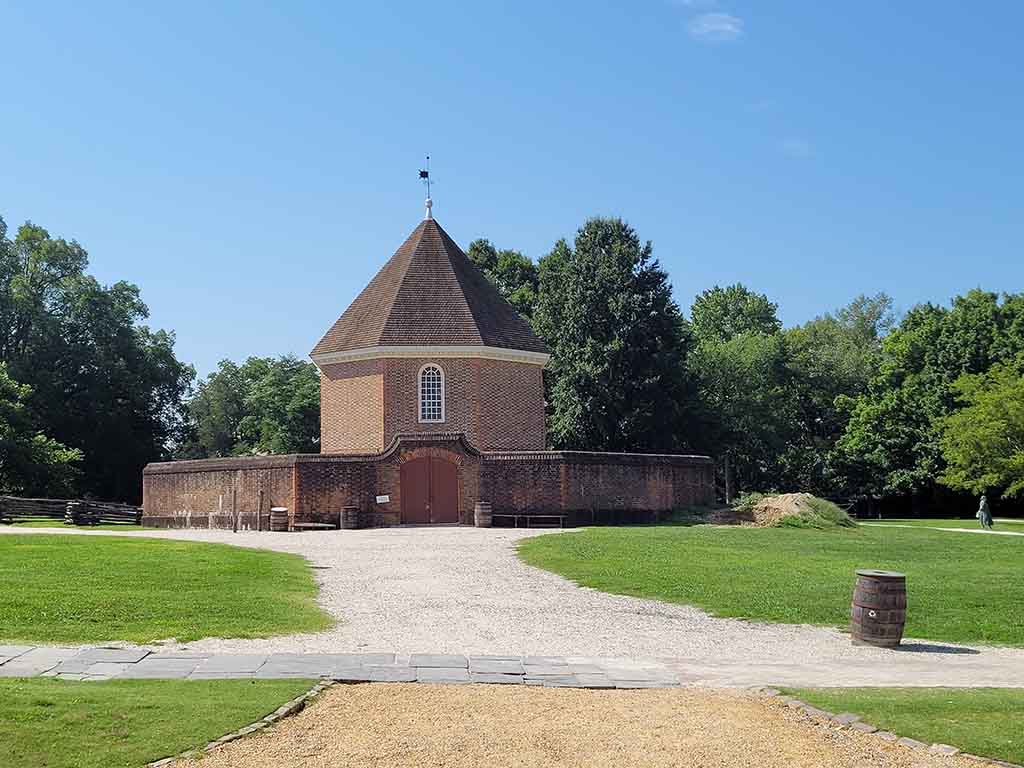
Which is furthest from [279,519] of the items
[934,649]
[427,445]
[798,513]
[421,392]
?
[934,649]

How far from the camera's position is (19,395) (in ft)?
168

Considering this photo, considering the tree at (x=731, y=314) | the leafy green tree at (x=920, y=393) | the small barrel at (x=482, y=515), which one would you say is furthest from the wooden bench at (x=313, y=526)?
the tree at (x=731, y=314)

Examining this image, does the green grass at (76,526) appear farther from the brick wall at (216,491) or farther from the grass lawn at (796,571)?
the grass lawn at (796,571)

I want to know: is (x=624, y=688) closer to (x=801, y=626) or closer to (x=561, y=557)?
(x=801, y=626)

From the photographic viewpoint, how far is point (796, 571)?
835 inches

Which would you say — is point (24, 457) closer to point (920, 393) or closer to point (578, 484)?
point (578, 484)

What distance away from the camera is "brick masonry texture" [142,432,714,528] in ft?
112

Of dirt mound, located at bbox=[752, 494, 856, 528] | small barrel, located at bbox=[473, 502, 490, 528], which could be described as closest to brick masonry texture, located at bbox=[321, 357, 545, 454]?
small barrel, located at bbox=[473, 502, 490, 528]

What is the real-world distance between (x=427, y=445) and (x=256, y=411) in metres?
45.7

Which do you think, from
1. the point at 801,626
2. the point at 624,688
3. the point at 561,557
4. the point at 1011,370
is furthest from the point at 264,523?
the point at 1011,370

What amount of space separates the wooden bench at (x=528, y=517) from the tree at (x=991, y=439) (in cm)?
2496

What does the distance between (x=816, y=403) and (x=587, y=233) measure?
2171 centimetres

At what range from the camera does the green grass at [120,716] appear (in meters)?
7.91

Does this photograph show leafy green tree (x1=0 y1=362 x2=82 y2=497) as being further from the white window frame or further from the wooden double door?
the wooden double door
